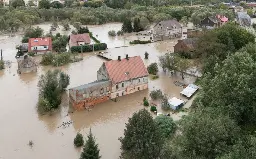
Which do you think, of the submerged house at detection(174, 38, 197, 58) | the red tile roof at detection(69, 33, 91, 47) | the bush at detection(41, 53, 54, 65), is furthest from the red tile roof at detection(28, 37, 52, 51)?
the submerged house at detection(174, 38, 197, 58)

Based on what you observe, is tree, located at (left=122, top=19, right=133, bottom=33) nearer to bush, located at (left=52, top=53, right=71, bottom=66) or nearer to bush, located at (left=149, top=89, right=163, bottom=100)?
bush, located at (left=52, top=53, right=71, bottom=66)

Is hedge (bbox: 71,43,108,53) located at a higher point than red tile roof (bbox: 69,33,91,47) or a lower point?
lower

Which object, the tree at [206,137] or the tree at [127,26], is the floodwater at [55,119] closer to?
the tree at [206,137]

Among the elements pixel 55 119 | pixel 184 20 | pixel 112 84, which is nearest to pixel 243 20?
pixel 184 20

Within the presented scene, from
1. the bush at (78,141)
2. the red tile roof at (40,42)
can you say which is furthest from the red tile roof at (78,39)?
the bush at (78,141)

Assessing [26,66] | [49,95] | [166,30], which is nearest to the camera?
[49,95]

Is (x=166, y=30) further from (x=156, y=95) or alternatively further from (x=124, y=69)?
(x=156, y=95)
